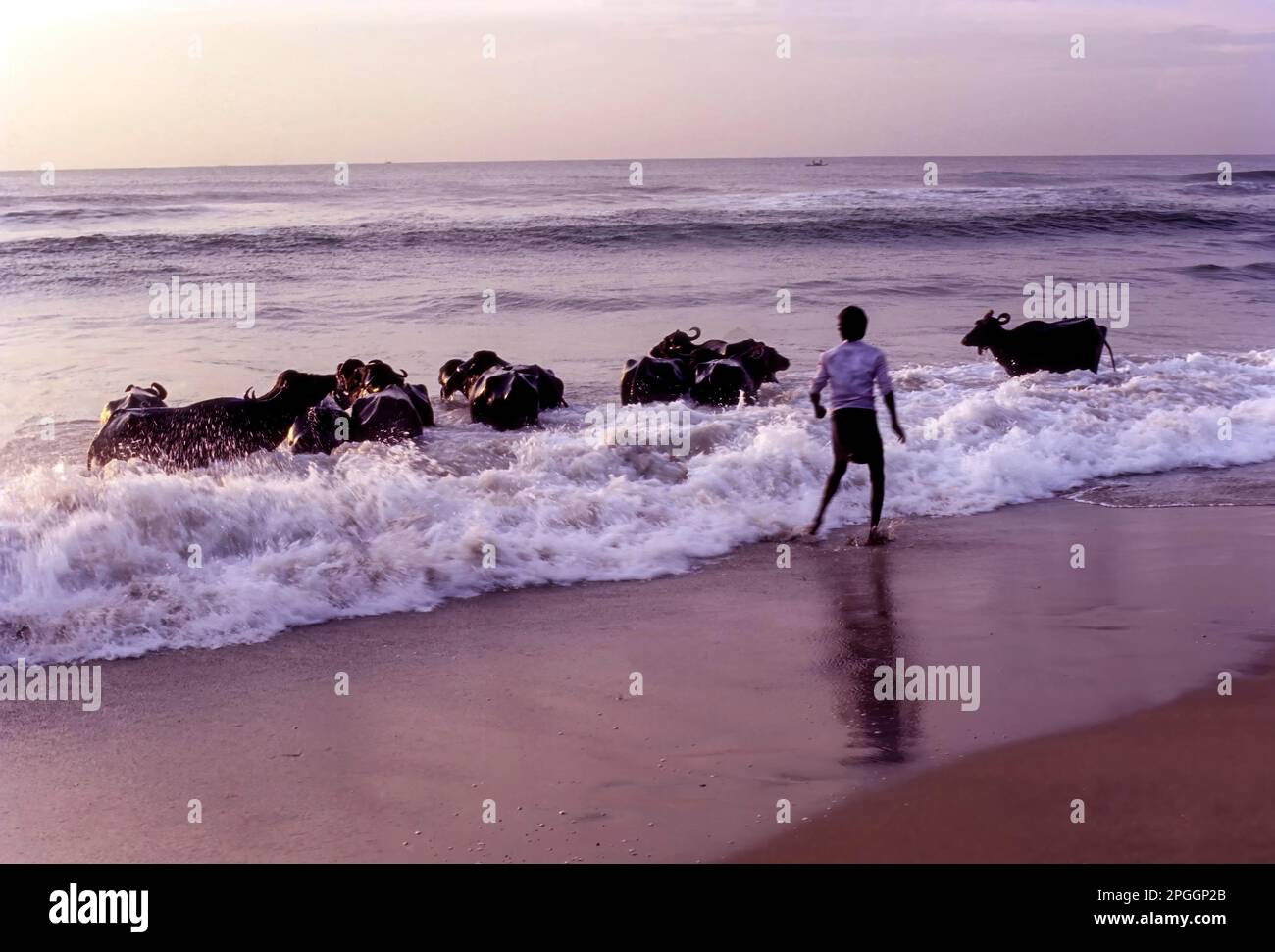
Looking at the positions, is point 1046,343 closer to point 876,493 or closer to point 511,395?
point 511,395

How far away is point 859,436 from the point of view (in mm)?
7945

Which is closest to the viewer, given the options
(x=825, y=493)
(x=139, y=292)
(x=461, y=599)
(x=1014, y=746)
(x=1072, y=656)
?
(x=1014, y=746)

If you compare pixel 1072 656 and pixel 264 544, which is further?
pixel 264 544

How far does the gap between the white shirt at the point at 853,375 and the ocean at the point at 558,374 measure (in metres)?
0.92

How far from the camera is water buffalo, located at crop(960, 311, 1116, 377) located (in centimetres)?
1314

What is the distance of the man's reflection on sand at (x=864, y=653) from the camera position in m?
4.79

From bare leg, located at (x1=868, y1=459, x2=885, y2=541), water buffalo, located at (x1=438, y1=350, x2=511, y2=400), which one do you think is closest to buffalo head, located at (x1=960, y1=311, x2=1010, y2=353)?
water buffalo, located at (x1=438, y1=350, x2=511, y2=400)

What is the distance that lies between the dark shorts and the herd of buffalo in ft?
12.2

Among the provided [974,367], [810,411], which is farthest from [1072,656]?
[974,367]

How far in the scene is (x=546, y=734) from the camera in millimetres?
4879

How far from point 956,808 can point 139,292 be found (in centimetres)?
2030

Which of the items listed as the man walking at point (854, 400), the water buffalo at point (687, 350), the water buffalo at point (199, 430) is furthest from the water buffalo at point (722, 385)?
the man walking at point (854, 400)
